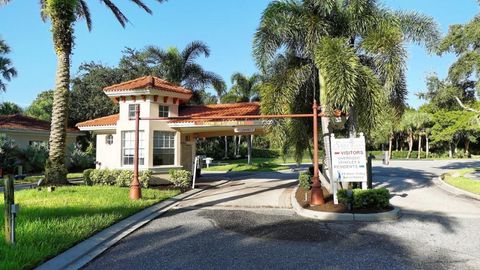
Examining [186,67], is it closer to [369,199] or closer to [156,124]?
[156,124]

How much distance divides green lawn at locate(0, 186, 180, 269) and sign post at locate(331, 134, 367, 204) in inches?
232

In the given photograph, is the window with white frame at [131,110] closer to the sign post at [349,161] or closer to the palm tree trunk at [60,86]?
the palm tree trunk at [60,86]

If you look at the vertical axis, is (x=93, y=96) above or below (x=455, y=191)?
above

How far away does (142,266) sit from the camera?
6102 mm

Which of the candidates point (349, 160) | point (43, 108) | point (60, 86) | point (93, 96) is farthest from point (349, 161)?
point (43, 108)

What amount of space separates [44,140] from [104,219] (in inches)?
934

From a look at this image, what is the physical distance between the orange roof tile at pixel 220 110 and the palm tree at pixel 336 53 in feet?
13.1

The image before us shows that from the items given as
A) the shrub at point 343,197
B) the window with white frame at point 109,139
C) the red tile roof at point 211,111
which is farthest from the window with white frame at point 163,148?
the shrub at point 343,197

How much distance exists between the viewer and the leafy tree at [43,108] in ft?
173

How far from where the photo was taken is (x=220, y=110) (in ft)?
64.0

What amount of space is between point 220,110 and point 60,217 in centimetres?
1149

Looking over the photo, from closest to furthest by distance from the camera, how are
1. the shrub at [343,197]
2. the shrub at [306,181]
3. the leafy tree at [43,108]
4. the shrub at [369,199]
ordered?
the shrub at [369,199]
the shrub at [343,197]
the shrub at [306,181]
the leafy tree at [43,108]

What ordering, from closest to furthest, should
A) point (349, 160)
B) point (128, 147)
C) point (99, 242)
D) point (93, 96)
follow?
1. point (99, 242)
2. point (349, 160)
3. point (128, 147)
4. point (93, 96)

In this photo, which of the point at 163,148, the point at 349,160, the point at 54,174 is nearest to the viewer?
the point at 349,160
